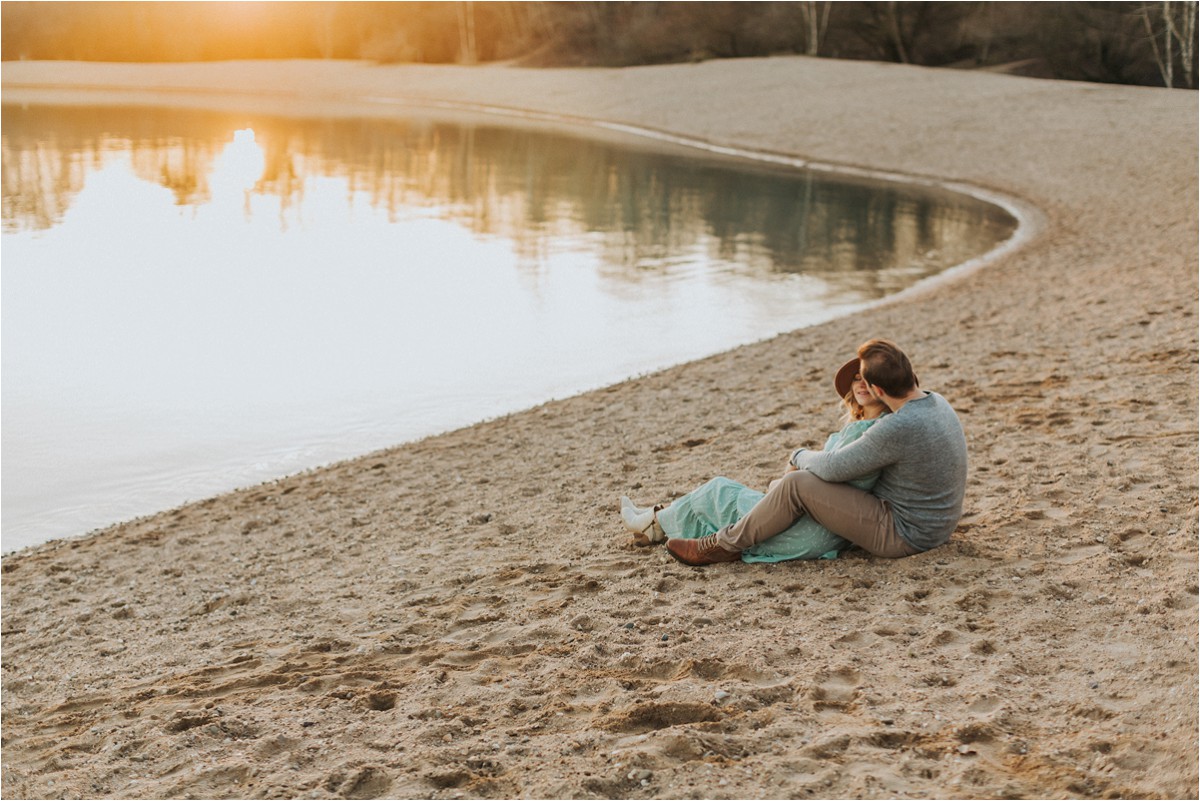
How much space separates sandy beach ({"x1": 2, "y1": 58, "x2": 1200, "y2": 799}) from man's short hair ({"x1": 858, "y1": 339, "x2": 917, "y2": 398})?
0.84m

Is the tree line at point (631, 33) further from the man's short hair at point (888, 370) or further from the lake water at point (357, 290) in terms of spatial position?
the man's short hair at point (888, 370)

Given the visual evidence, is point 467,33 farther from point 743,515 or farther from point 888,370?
point 888,370

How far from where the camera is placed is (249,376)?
11.0 metres

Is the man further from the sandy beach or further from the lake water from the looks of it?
the lake water

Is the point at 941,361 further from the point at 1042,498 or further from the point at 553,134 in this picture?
the point at 553,134

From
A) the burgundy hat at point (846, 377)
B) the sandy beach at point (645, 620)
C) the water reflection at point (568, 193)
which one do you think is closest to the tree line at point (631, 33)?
the water reflection at point (568, 193)

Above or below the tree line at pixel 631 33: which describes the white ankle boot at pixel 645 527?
below

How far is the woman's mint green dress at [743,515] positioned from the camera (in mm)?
5246

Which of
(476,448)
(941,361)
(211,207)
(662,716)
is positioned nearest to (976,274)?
(941,361)

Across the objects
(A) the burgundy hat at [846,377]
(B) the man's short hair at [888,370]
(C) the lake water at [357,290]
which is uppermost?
(B) the man's short hair at [888,370]

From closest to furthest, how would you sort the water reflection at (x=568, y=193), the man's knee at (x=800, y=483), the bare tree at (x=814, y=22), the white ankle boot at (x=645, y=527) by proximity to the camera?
the man's knee at (x=800, y=483)
the white ankle boot at (x=645, y=527)
the water reflection at (x=568, y=193)
the bare tree at (x=814, y=22)

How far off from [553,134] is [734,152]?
7.75m

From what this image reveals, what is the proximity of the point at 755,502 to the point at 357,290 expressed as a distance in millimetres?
10351

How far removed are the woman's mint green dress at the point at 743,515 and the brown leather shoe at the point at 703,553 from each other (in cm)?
8
